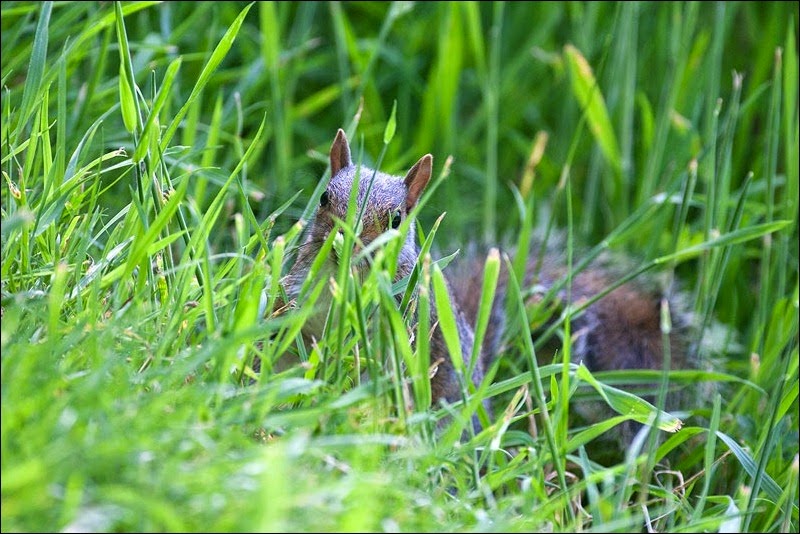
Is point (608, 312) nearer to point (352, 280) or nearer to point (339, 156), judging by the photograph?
point (339, 156)

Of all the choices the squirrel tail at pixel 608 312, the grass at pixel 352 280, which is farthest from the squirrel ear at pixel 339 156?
the squirrel tail at pixel 608 312

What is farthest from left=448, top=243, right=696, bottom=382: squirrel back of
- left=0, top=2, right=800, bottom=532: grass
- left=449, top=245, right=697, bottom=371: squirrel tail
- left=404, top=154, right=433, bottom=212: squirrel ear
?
left=404, top=154, right=433, bottom=212: squirrel ear

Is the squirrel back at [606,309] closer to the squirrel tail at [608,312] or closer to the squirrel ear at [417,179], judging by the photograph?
the squirrel tail at [608,312]

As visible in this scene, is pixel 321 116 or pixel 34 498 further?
pixel 321 116

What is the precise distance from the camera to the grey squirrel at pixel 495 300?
7.91 feet

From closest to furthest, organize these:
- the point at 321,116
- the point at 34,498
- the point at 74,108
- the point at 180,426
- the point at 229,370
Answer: the point at 34,498 < the point at 180,426 < the point at 229,370 < the point at 74,108 < the point at 321,116

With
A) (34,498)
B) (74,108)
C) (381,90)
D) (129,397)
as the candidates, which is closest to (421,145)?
(381,90)

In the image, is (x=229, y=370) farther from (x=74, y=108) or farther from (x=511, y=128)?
(x=511, y=128)

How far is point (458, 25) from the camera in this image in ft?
12.1

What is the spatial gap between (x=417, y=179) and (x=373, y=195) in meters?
0.13

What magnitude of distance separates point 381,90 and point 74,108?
1.52m

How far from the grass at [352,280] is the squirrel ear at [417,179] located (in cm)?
4

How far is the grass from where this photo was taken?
1.31m

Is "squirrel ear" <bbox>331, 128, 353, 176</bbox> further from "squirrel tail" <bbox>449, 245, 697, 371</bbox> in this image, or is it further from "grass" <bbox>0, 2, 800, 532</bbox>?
"squirrel tail" <bbox>449, 245, 697, 371</bbox>
